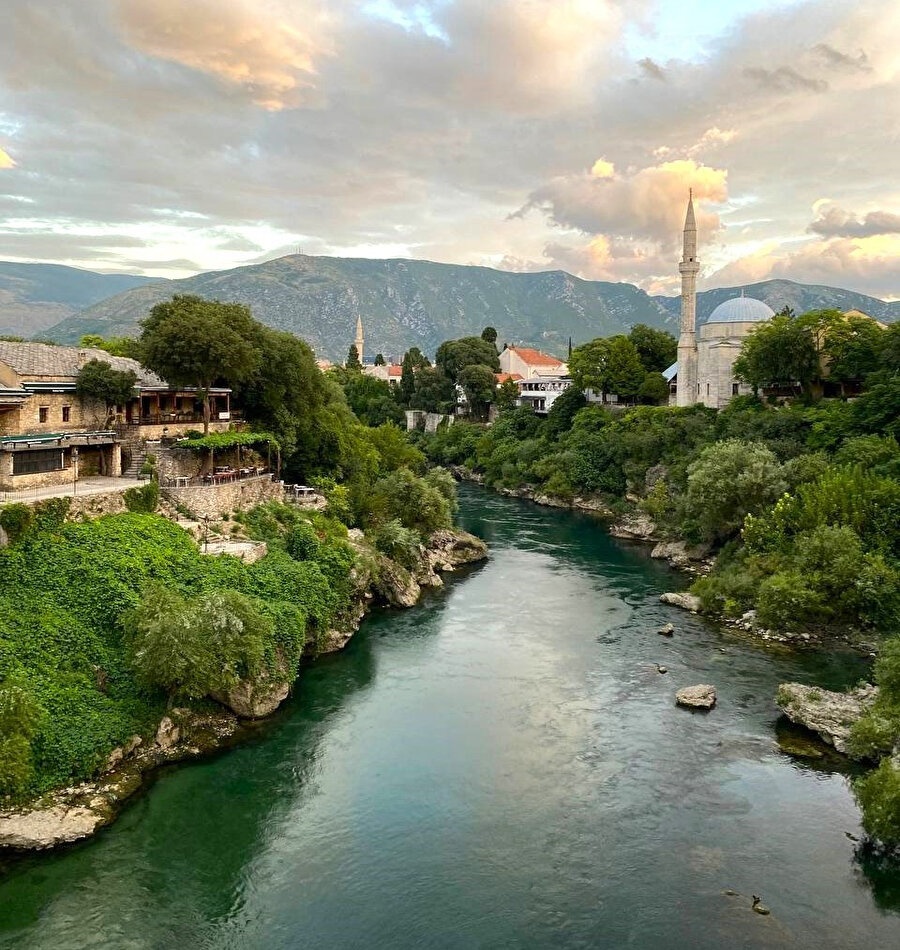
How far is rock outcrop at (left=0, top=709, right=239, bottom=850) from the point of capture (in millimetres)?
18422

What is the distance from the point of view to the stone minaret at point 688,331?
70.6 m

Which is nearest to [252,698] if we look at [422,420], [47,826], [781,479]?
[47,826]

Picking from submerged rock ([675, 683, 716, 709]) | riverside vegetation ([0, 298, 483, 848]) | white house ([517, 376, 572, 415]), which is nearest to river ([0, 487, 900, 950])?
submerged rock ([675, 683, 716, 709])

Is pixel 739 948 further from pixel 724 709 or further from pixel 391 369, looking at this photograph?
pixel 391 369

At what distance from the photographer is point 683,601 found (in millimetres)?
38688

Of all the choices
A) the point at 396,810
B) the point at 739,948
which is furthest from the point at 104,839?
the point at 739,948

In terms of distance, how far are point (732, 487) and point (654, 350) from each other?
4083 cm

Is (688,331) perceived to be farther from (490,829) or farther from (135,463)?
(490,829)

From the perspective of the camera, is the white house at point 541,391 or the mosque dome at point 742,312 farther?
the white house at point 541,391

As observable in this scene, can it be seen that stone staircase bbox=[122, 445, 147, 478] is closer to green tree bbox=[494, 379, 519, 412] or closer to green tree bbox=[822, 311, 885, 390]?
green tree bbox=[822, 311, 885, 390]

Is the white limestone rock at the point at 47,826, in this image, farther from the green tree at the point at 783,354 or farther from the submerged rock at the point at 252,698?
the green tree at the point at 783,354

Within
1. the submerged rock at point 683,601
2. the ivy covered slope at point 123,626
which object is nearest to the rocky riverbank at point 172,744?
the ivy covered slope at point 123,626

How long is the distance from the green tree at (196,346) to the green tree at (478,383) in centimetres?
5392

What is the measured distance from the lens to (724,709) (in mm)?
26875
